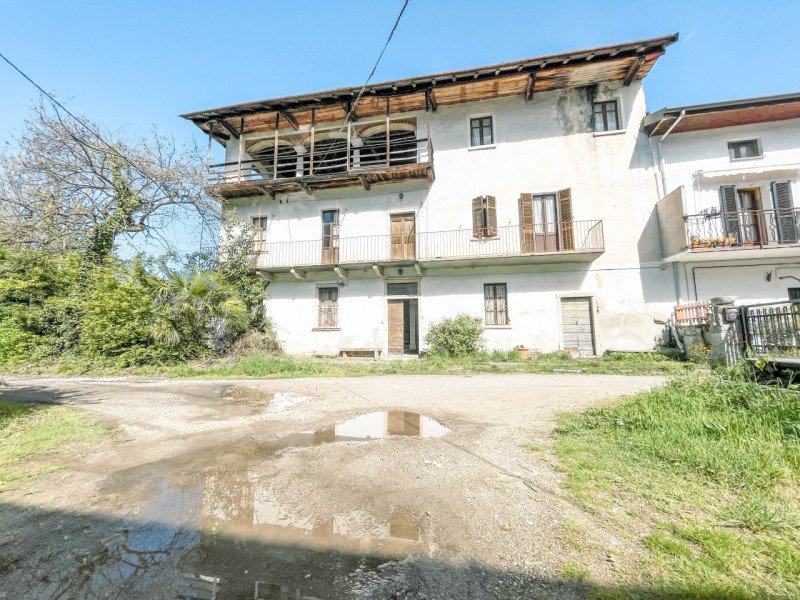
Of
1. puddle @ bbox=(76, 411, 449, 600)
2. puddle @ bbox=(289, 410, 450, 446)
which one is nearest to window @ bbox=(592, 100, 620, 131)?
puddle @ bbox=(289, 410, 450, 446)

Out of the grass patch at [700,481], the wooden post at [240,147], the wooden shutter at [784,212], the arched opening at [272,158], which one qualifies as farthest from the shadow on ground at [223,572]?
the arched opening at [272,158]

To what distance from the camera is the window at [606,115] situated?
14.2m

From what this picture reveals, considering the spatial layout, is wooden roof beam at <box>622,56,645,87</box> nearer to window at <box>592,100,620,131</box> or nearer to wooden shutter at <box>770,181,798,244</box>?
window at <box>592,100,620,131</box>

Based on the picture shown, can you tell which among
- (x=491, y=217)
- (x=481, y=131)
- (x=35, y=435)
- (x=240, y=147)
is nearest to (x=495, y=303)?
(x=491, y=217)

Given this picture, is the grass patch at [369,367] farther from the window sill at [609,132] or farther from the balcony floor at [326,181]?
the window sill at [609,132]

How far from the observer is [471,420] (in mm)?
4910

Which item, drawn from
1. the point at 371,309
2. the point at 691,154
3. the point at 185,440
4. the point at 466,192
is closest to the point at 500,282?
the point at 466,192

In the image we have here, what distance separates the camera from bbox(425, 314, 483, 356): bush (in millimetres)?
13375

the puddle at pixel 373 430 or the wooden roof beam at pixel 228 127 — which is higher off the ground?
the wooden roof beam at pixel 228 127

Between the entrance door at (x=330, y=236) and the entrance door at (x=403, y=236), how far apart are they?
267 cm

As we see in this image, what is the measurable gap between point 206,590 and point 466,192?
15.1m

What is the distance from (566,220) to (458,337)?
651 centimetres

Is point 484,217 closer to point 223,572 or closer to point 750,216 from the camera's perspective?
point 750,216

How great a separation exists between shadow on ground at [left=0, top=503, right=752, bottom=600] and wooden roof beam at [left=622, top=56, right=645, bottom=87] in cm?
1731
